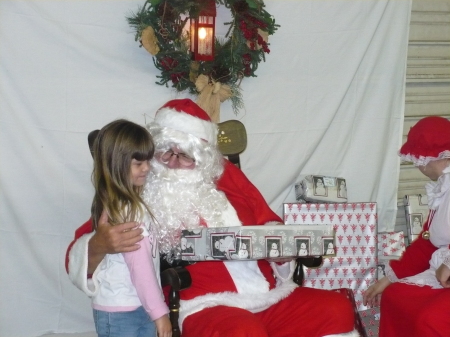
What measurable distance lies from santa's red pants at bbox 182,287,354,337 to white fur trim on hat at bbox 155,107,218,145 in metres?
0.94

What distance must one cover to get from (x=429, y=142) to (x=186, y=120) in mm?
1257

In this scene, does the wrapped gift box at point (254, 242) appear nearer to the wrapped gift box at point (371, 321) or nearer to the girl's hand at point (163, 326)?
the girl's hand at point (163, 326)

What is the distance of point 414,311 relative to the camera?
2854 millimetres

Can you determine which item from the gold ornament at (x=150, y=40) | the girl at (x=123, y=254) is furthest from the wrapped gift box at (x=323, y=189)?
the girl at (x=123, y=254)

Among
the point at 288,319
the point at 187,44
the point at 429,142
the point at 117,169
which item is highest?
the point at 187,44

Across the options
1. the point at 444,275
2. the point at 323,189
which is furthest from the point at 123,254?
the point at 323,189

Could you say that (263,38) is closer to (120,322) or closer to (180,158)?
(180,158)

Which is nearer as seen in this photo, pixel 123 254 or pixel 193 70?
pixel 123 254

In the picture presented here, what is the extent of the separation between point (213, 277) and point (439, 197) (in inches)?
48.4

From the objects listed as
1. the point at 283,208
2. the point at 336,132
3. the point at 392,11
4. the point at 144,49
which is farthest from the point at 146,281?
the point at 392,11

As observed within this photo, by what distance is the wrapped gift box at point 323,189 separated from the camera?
13.6 feet

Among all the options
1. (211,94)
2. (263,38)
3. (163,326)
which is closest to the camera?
(163,326)

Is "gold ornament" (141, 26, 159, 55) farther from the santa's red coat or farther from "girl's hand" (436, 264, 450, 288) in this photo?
"girl's hand" (436, 264, 450, 288)

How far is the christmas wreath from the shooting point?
3.79m
